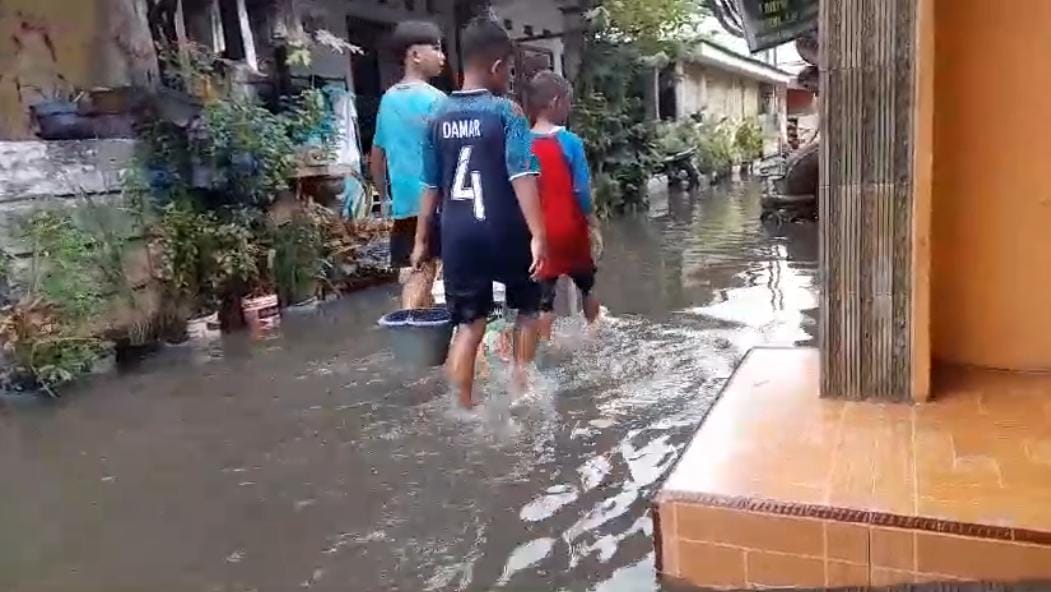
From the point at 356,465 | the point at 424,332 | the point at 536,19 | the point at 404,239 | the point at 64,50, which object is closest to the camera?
the point at 356,465

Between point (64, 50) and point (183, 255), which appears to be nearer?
point (183, 255)

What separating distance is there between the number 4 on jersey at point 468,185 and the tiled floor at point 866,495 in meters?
1.64

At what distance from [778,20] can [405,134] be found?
3.00 m

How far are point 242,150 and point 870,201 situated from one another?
5.63 meters

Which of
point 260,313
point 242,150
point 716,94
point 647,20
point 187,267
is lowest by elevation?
A: point 260,313

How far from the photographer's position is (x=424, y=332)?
5.29 m

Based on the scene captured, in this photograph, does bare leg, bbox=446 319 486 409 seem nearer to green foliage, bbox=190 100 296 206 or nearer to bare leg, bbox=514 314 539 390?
bare leg, bbox=514 314 539 390

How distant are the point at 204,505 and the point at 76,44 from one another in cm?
586

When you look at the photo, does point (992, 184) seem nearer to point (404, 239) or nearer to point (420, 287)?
point (420, 287)

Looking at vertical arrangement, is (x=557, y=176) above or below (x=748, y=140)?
below

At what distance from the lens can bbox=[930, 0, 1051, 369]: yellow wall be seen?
3213 mm

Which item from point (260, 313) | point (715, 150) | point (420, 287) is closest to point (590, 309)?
point (420, 287)

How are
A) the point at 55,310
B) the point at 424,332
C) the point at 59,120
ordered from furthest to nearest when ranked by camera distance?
the point at 59,120
the point at 55,310
the point at 424,332

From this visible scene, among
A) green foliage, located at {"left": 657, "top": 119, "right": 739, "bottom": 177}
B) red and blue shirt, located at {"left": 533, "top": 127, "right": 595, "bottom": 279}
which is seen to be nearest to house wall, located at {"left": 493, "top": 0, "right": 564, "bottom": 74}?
green foliage, located at {"left": 657, "top": 119, "right": 739, "bottom": 177}
